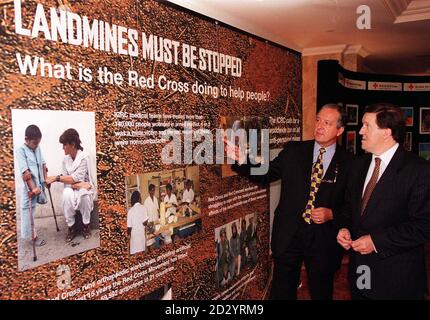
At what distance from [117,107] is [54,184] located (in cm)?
55

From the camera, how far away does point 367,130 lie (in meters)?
2.26

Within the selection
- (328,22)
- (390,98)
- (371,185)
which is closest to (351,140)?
(390,98)

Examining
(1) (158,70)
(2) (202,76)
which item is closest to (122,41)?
(1) (158,70)

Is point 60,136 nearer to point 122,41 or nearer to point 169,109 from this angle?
point 122,41

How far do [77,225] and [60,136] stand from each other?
458 mm

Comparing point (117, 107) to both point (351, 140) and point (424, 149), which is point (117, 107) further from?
point (424, 149)

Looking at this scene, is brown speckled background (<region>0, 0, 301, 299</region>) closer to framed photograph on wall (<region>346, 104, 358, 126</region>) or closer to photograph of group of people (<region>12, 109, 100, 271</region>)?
photograph of group of people (<region>12, 109, 100, 271</region>)

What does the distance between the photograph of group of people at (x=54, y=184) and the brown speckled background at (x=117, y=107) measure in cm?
4

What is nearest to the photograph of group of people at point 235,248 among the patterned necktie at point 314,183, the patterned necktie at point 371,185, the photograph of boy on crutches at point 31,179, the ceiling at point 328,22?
the patterned necktie at point 314,183

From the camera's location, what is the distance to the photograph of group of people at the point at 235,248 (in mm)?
3109

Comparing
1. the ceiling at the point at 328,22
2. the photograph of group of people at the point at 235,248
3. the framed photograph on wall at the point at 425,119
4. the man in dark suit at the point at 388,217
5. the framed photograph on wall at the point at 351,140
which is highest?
the ceiling at the point at 328,22

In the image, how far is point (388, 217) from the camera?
6.98 ft

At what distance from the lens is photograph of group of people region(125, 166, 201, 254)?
2.28 meters

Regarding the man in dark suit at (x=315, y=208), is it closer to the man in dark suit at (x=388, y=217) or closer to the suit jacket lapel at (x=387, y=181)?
the man in dark suit at (x=388, y=217)
